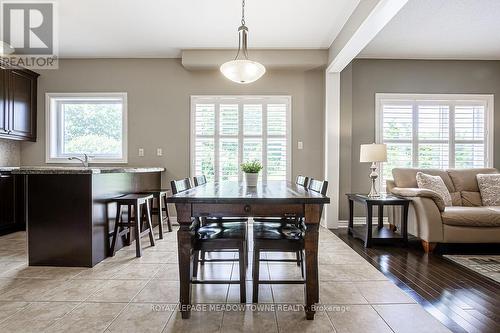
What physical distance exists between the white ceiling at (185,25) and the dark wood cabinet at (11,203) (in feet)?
6.70

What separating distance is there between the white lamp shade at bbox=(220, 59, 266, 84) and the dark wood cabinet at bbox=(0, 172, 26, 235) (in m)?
3.43

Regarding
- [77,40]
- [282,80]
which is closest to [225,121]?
[282,80]

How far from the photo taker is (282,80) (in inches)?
180

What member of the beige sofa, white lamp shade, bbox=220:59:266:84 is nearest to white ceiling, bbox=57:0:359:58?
white lamp shade, bbox=220:59:266:84

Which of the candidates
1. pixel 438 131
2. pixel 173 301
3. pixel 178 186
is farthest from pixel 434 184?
pixel 173 301

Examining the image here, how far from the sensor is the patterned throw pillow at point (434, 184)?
364 cm

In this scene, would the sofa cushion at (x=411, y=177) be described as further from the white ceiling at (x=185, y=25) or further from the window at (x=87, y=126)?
the window at (x=87, y=126)

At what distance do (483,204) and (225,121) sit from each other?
3758mm

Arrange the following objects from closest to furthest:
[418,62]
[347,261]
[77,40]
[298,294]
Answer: [298,294], [347,261], [77,40], [418,62]

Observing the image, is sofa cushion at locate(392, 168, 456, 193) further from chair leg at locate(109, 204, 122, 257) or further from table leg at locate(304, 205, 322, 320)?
chair leg at locate(109, 204, 122, 257)

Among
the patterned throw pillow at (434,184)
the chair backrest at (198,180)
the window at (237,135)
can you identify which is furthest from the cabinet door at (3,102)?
the patterned throw pillow at (434,184)

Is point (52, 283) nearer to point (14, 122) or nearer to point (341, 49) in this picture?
point (14, 122)

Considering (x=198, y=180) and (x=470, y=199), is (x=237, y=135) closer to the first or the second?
(x=198, y=180)

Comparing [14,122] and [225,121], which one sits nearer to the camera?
[14,122]
